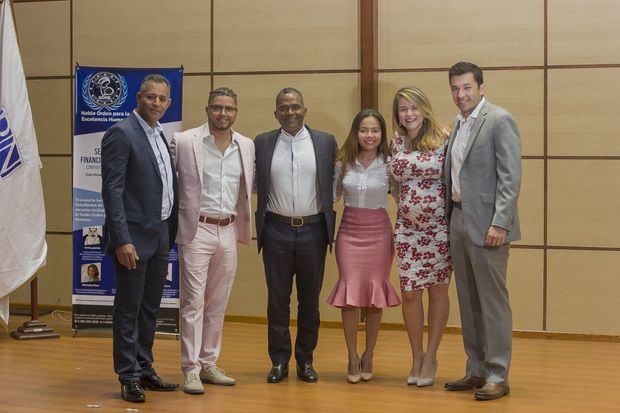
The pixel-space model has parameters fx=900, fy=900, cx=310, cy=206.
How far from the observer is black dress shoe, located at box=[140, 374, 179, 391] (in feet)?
16.1

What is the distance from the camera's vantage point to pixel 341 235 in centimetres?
518

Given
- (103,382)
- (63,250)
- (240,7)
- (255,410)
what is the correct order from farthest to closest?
1. (63,250)
2. (240,7)
3. (103,382)
4. (255,410)

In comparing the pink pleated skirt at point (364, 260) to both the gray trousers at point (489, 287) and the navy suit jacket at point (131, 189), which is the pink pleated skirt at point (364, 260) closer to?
the gray trousers at point (489, 287)

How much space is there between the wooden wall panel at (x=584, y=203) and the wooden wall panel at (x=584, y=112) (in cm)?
11

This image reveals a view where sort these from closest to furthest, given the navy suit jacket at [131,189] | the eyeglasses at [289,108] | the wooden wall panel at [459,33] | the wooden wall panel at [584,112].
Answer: the navy suit jacket at [131,189], the eyeglasses at [289,108], the wooden wall panel at [584,112], the wooden wall panel at [459,33]

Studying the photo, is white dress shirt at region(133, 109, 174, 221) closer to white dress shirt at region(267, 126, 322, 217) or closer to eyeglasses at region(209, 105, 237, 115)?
eyeglasses at region(209, 105, 237, 115)

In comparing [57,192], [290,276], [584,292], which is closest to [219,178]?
[290,276]

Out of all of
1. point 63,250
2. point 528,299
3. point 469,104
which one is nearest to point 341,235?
point 469,104

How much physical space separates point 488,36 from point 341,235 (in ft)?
8.12

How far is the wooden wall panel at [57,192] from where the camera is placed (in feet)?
25.4

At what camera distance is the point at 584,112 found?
6652mm

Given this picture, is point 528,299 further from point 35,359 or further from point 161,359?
point 35,359

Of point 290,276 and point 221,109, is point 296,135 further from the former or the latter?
point 290,276

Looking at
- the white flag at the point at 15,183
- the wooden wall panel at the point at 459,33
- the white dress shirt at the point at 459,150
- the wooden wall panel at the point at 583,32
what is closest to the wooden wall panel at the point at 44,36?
the white flag at the point at 15,183
